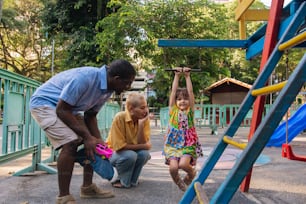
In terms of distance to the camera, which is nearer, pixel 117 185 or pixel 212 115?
pixel 117 185

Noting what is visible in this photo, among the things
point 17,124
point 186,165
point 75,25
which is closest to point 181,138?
point 186,165

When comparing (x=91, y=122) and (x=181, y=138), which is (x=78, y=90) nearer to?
(x=91, y=122)

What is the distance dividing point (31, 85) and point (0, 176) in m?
1.08

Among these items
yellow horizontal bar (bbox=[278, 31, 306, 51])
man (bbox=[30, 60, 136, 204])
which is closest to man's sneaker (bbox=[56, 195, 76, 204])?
man (bbox=[30, 60, 136, 204])

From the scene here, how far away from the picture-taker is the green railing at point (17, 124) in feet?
10.6

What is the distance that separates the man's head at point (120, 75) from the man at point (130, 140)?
0.71m

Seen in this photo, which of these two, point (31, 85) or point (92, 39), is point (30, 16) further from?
point (31, 85)

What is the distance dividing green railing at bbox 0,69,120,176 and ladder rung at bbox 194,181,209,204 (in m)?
1.89

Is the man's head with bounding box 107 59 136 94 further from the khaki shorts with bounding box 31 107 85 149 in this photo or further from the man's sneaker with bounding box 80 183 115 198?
the man's sneaker with bounding box 80 183 115 198

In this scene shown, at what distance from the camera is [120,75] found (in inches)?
99.3

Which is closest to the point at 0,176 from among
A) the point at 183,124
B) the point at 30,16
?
the point at 183,124

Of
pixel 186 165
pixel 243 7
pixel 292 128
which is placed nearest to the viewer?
pixel 186 165

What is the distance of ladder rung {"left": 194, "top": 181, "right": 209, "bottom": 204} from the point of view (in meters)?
1.96

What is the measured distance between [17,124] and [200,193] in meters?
2.26
